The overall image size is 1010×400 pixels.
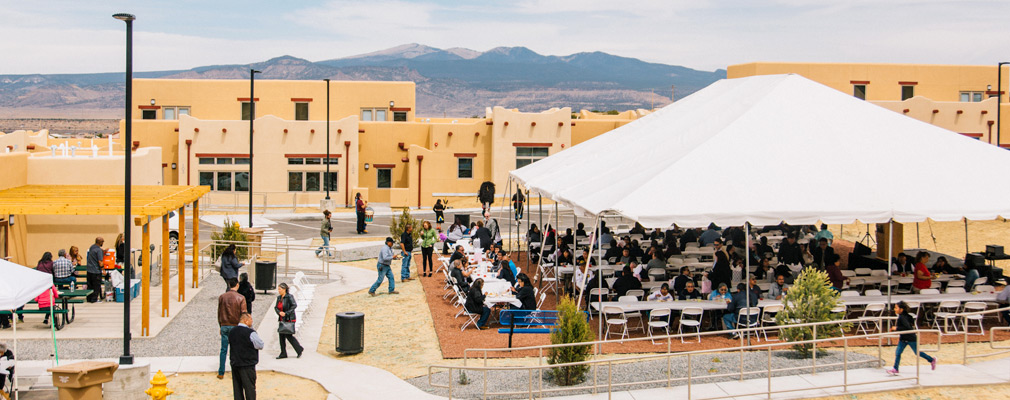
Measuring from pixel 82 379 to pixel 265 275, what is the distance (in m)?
9.86

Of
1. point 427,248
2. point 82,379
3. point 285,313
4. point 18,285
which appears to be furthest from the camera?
point 427,248

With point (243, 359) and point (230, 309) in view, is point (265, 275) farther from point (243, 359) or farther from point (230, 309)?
point (243, 359)

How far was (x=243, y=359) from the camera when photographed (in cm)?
1260

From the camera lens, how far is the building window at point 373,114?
5319 cm

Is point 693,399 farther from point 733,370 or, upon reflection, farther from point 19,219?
point 19,219

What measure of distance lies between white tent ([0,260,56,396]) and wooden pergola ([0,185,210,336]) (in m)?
2.82

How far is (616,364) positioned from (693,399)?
1860 mm

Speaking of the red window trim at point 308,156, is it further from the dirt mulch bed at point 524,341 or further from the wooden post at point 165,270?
the dirt mulch bed at point 524,341

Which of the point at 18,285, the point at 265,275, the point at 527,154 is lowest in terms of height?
the point at 265,275

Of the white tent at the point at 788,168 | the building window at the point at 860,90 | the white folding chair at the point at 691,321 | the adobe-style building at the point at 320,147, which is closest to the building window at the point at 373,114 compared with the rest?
the adobe-style building at the point at 320,147

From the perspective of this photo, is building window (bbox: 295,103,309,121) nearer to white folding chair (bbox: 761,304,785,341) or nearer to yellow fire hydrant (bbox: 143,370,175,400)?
white folding chair (bbox: 761,304,785,341)

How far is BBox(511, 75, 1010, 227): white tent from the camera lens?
52.2 ft

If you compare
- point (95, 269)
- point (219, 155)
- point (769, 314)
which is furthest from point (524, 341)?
point (219, 155)

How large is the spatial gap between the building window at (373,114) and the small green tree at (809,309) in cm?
4060
